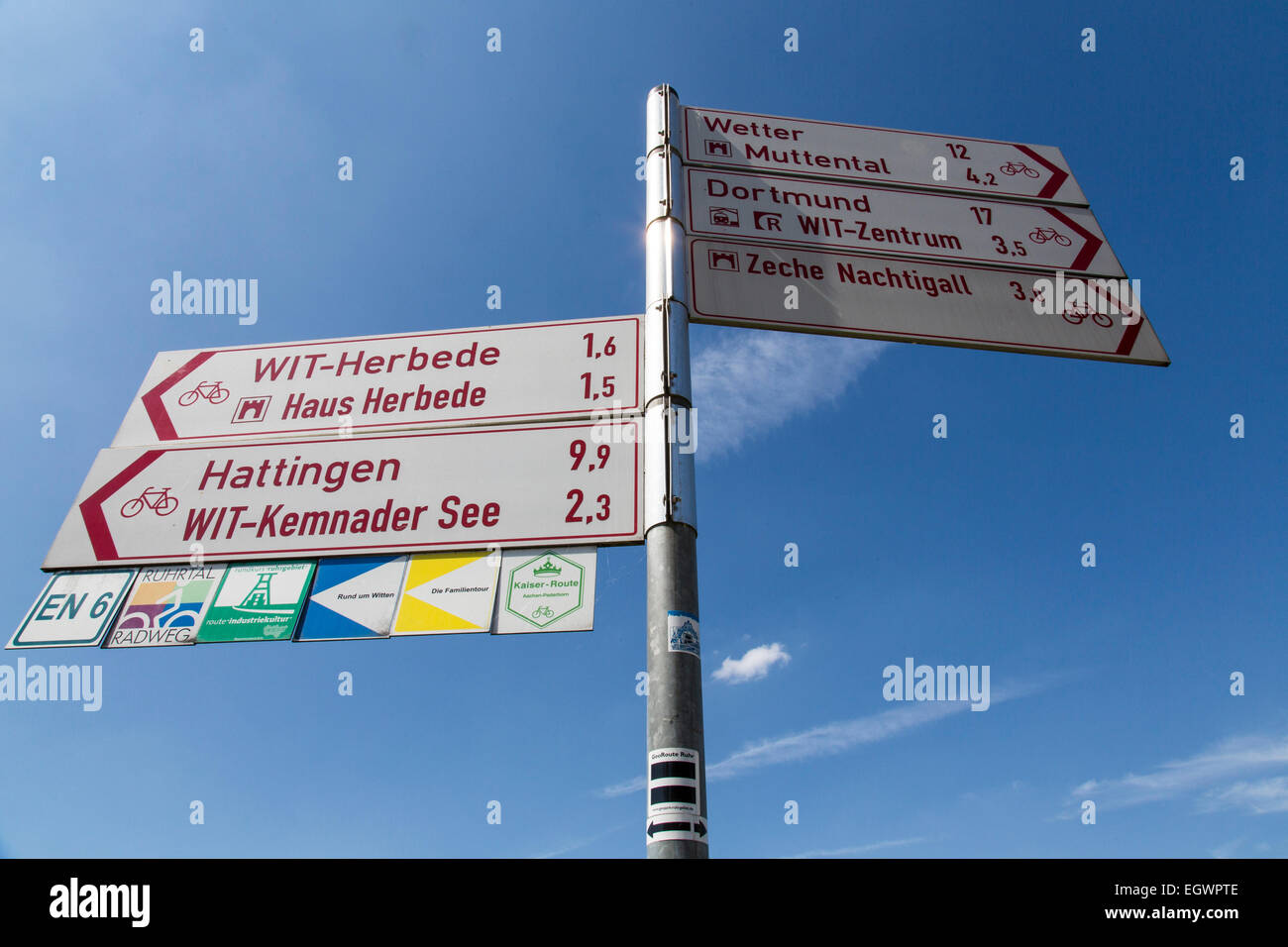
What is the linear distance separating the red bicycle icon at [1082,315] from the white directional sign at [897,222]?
45cm

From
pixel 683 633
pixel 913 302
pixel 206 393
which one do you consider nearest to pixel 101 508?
pixel 206 393

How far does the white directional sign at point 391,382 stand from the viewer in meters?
5.72

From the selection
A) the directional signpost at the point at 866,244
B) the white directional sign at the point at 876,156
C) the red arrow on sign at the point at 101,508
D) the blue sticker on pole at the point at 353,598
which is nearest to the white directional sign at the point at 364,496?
the red arrow on sign at the point at 101,508

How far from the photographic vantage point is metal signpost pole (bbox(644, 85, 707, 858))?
3.55 metres

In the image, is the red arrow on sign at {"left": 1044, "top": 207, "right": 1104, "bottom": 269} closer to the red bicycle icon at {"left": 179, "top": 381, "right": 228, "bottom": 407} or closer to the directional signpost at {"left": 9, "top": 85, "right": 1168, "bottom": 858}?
the directional signpost at {"left": 9, "top": 85, "right": 1168, "bottom": 858}

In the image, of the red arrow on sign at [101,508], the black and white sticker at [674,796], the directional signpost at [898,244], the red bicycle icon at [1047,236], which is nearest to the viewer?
the black and white sticker at [674,796]

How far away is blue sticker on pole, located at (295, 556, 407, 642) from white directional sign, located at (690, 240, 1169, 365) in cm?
286

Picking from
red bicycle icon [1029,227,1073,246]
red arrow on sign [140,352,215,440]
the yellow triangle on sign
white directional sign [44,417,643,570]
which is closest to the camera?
the yellow triangle on sign

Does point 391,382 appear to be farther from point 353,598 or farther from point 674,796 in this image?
point 674,796

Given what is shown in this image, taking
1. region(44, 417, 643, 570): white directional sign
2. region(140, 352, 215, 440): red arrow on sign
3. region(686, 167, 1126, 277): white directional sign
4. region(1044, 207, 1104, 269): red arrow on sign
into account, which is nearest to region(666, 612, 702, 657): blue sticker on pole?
region(44, 417, 643, 570): white directional sign

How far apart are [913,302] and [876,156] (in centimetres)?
184

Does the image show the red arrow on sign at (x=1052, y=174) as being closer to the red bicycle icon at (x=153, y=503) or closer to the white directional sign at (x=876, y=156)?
the white directional sign at (x=876, y=156)
